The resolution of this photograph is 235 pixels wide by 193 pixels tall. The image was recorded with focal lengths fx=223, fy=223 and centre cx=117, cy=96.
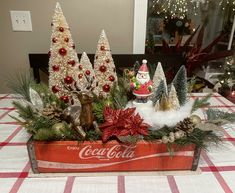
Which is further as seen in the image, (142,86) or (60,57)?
(60,57)

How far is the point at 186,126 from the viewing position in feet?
1.88

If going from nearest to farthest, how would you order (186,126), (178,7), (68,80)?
1. (186,126)
2. (68,80)
3. (178,7)

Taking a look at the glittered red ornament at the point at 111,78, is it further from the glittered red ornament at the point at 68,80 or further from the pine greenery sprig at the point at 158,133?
the pine greenery sprig at the point at 158,133

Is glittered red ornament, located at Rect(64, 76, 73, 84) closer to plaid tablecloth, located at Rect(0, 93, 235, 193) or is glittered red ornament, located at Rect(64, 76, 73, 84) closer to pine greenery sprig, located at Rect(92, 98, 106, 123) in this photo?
pine greenery sprig, located at Rect(92, 98, 106, 123)

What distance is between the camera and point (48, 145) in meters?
0.56

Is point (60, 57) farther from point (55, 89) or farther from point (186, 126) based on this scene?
point (186, 126)

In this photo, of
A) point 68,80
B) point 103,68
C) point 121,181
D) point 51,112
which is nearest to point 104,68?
point 103,68

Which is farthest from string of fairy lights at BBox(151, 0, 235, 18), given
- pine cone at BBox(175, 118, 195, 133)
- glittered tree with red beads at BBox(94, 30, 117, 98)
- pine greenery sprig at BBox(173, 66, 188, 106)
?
pine cone at BBox(175, 118, 195, 133)

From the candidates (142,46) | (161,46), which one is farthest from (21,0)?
(161,46)

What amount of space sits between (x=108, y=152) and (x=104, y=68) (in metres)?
0.31

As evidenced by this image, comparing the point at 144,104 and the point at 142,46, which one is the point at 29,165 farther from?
the point at 142,46

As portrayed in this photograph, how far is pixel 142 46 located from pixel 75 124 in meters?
1.08

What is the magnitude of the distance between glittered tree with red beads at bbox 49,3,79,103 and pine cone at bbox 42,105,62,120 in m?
0.14

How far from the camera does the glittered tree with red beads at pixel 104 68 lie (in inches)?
30.3
